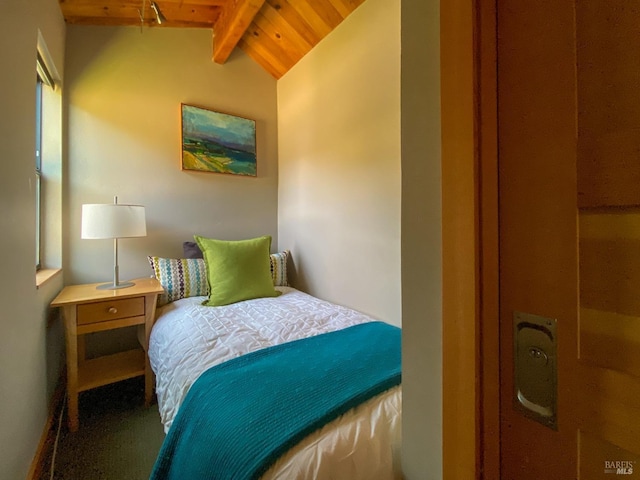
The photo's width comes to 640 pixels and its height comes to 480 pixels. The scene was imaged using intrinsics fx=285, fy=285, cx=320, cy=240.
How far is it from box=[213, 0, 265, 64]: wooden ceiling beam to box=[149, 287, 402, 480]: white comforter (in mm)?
2040

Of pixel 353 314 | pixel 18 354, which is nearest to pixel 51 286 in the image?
pixel 18 354

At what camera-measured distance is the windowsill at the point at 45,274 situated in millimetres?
1512

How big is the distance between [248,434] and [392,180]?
1.52 metres

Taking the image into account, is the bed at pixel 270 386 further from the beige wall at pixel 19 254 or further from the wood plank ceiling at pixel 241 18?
the wood plank ceiling at pixel 241 18

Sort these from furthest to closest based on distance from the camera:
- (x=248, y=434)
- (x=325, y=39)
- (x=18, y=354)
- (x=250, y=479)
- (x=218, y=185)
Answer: (x=218, y=185)
(x=325, y=39)
(x=18, y=354)
(x=248, y=434)
(x=250, y=479)

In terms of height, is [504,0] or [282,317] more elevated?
[504,0]

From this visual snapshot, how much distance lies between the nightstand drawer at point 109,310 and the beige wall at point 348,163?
4.43 feet

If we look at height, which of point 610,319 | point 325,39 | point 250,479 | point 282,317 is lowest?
point 250,479

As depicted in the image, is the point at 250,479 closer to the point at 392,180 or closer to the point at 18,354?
the point at 18,354

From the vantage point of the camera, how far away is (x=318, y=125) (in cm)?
242

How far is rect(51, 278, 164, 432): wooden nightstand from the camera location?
5.29 ft

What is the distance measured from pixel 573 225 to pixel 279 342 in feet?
4.22

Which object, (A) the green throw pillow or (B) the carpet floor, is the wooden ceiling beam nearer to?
(A) the green throw pillow

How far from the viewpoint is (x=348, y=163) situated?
2.15 m
